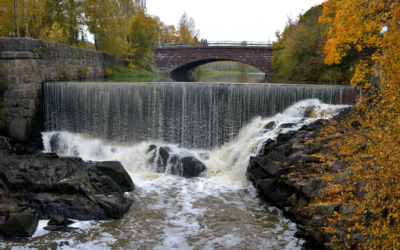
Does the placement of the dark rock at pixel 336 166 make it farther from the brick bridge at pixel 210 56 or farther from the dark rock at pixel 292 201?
the brick bridge at pixel 210 56

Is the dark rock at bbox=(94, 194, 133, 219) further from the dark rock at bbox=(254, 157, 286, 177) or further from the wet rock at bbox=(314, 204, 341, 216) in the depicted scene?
the wet rock at bbox=(314, 204, 341, 216)

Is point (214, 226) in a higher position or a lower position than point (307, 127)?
lower

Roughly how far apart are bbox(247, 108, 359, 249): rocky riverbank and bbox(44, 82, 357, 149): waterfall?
8.72ft

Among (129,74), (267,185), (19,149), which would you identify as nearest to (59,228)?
(267,185)

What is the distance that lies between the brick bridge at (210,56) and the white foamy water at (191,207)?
2077 centimetres

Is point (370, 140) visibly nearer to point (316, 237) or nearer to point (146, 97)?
point (316, 237)

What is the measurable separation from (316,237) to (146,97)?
9.63m

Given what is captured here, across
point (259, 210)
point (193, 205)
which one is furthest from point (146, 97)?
point (259, 210)

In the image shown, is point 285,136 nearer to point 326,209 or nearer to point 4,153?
point 326,209

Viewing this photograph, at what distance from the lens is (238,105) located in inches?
547

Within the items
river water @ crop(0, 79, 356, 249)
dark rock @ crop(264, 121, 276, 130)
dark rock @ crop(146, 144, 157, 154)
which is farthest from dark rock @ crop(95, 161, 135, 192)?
dark rock @ crop(264, 121, 276, 130)

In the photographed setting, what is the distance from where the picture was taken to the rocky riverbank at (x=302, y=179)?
6879 millimetres

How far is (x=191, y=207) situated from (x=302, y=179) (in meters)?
3.22

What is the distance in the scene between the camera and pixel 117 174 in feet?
34.4
